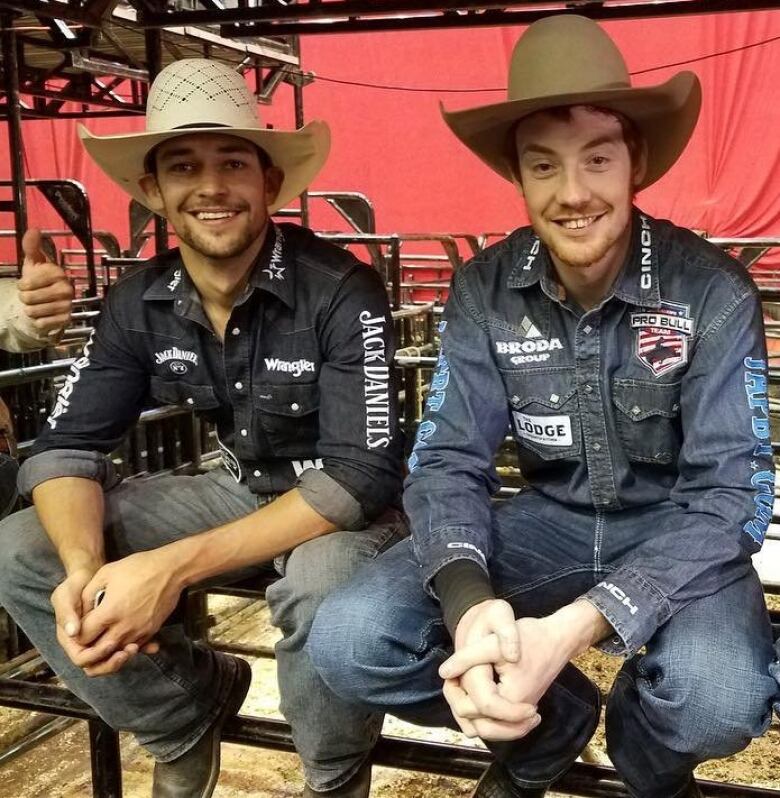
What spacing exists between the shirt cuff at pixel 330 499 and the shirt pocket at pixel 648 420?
510mm

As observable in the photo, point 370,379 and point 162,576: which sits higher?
point 370,379

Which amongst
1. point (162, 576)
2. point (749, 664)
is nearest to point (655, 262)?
point (749, 664)

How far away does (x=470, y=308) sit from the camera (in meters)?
1.83

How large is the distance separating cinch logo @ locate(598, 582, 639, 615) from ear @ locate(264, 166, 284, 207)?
108 cm

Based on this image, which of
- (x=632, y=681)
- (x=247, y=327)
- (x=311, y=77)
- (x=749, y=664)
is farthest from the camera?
(x=311, y=77)

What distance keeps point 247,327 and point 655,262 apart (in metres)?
0.81

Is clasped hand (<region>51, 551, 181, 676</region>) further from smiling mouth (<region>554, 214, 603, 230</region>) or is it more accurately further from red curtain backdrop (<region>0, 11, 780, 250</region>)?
red curtain backdrop (<region>0, 11, 780, 250</region>)

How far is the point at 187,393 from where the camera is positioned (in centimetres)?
210

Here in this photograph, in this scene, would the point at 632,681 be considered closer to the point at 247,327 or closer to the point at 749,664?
the point at 749,664

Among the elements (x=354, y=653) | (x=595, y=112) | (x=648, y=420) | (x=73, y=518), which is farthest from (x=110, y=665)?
(x=595, y=112)

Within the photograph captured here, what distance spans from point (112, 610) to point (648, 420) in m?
0.97

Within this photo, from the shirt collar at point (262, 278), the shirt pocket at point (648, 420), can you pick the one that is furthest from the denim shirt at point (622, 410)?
the shirt collar at point (262, 278)

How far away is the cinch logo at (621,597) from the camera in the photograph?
146 cm

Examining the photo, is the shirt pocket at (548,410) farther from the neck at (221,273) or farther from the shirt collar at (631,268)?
the neck at (221,273)
